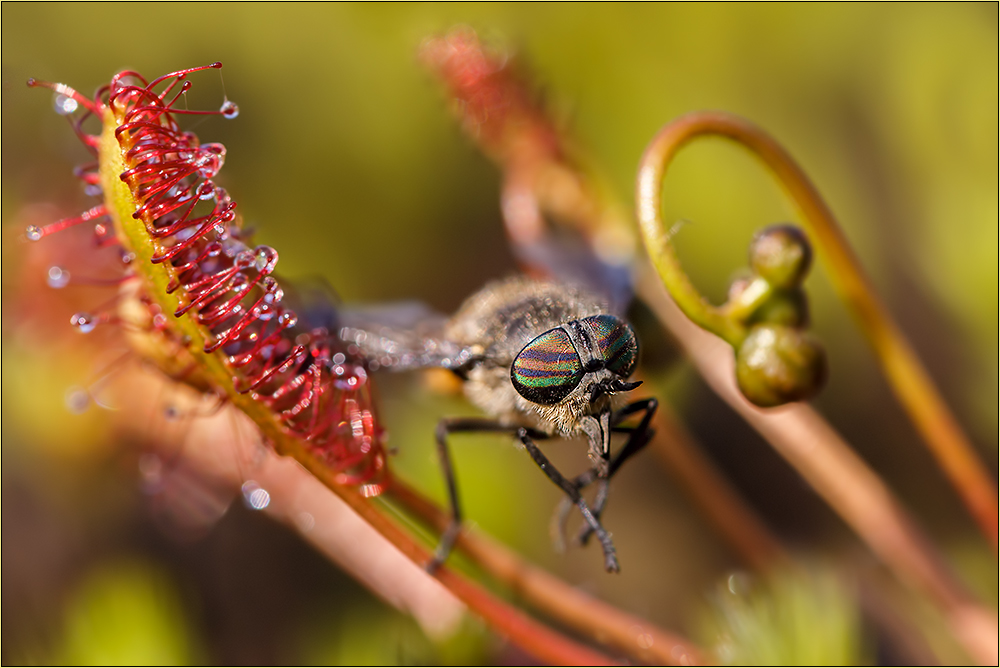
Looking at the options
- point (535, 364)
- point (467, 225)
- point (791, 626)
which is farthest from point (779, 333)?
point (467, 225)

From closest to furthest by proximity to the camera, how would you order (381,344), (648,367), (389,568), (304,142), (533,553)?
(381,344), (648,367), (389,568), (533,553), (304,142)

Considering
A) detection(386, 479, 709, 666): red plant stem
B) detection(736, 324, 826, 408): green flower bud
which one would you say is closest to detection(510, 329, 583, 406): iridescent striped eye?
detection(736, 324, 826, 408): green flower bud

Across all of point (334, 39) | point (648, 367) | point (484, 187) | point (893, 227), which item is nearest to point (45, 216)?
point (334, 39)

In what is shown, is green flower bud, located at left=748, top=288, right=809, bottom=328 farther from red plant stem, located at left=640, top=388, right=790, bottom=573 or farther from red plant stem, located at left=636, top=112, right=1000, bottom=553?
red plant stem, located at left=640, top=388, right=790, bottom=573

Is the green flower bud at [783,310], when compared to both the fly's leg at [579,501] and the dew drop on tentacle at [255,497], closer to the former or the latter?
the fly's leg at [579,501]

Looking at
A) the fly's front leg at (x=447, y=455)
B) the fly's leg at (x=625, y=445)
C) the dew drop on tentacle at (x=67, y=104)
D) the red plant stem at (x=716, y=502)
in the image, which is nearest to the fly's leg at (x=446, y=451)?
the fly's front leg at (x=447, y=455)

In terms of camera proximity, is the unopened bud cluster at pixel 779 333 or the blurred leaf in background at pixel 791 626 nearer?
the unopened bud cluster at pixel 779 333

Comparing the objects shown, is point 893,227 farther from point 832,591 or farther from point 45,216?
point 45,216

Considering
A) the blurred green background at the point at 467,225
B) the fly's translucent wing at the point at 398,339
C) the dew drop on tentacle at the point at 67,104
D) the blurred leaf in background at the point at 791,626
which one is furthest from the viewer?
the blurred green background at the point at 467,225
